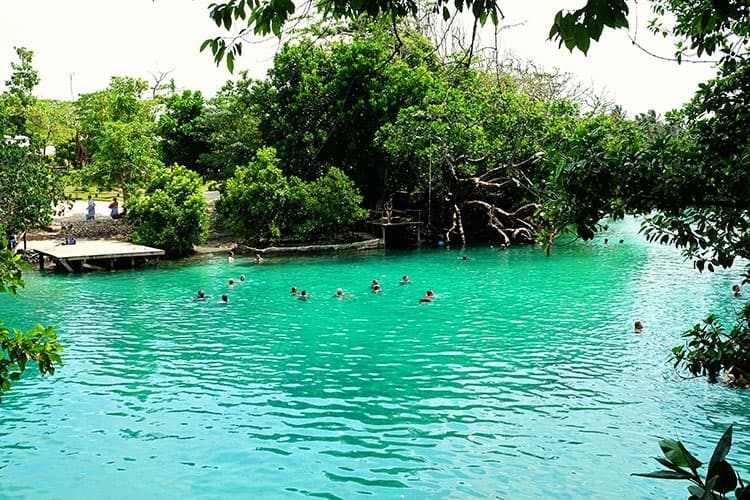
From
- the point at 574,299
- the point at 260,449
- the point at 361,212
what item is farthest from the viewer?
the point at 361,212

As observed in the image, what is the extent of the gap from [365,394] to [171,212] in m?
22.0

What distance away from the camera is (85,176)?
38500mm

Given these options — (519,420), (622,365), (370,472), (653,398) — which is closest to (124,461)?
(370,472)

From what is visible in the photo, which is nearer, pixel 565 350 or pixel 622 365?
pixel 622 365

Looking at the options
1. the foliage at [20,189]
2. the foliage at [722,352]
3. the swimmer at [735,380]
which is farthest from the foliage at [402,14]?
the foliage at [20,189]

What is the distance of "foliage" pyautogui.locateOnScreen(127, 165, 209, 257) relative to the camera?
3312 cm

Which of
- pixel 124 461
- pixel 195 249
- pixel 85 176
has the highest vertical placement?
pixel 85 176

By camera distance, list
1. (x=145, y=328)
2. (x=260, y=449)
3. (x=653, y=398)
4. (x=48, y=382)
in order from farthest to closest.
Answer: (x=145, y=328) → (x=48, y=382) → (x=653, y=398) → (x=260, y=449)

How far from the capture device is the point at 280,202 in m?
34.2

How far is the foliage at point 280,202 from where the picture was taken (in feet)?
112

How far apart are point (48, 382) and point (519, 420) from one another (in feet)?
31.0

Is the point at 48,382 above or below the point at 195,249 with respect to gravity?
below

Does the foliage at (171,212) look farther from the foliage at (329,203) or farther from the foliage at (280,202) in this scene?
the foliage at (329,203)

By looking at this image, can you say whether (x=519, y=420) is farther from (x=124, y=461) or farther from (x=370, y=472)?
(x=124, y=461)
